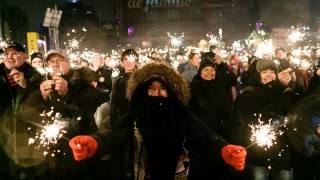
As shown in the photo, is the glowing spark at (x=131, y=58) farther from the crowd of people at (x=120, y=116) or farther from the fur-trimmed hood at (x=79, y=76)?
the fur-trimmed hood at (x=79, y=76)

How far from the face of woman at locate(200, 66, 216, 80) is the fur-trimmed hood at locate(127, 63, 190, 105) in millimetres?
2917

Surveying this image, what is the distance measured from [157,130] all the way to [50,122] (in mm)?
2981

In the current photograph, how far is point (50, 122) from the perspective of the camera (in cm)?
622

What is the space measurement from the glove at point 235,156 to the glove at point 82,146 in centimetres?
109

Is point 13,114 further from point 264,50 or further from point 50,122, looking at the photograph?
point 264,50

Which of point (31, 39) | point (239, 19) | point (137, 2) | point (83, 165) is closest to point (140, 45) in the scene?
point (137, 2)

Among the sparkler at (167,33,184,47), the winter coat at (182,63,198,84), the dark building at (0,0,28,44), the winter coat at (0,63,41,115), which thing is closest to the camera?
the winter coat at (0,63,41,115)

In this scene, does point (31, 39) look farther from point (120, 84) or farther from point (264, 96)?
point (264, 96)

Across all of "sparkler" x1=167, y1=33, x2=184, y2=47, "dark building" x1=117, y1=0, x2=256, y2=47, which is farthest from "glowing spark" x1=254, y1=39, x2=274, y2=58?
"dark building" x1=117, y1=0, x2=256, y2=47

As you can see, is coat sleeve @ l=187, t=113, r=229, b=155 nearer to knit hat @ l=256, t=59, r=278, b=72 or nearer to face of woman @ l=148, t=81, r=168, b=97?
face of woman @ l=148, t=81, r=168, b=97

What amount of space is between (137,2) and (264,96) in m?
74.8

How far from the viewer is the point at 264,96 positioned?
6379 mm

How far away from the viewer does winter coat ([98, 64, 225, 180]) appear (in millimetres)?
3680

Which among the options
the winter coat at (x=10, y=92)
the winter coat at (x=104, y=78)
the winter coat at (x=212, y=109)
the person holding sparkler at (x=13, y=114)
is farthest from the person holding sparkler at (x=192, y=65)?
the winter coat at (x=10, y=92)
